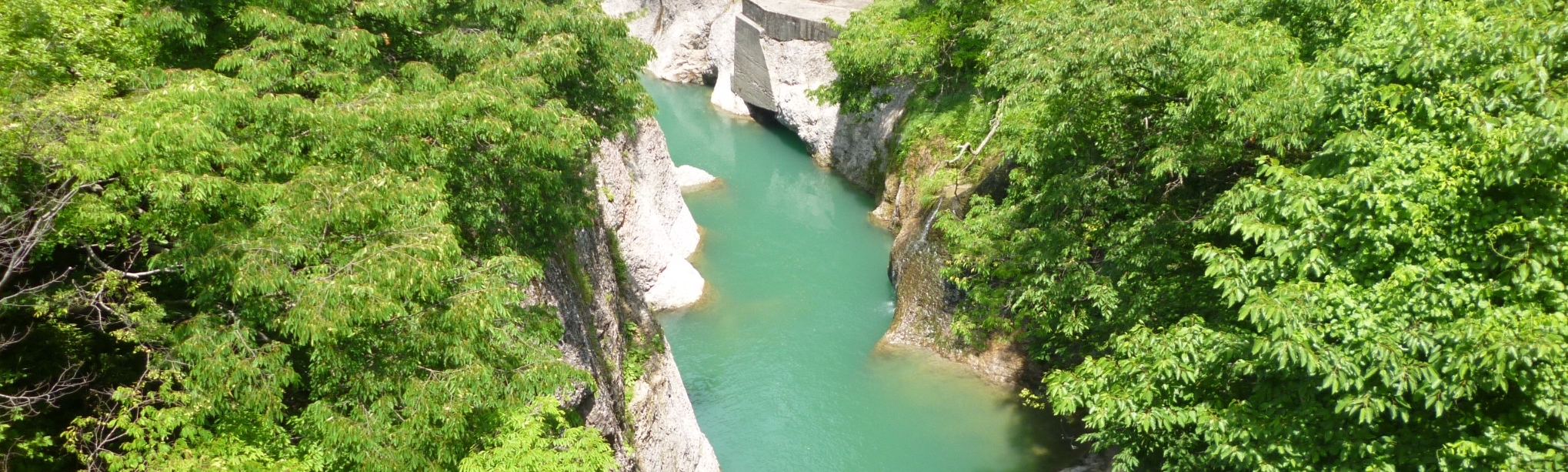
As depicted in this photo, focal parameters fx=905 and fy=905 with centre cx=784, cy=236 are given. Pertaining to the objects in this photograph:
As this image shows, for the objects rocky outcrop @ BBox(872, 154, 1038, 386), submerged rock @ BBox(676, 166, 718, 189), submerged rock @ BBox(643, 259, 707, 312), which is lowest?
submerged rock @ BBox(643, 259, 707, 312)

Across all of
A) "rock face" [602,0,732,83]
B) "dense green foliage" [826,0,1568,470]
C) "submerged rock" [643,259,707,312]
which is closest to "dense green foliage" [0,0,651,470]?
"dense green foliage" [826,0,1568,470]

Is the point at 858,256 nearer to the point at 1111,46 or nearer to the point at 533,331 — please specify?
the point at 1111,46

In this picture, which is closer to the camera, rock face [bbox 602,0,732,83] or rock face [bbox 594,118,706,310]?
rock face [bbox 594,118,706,310]

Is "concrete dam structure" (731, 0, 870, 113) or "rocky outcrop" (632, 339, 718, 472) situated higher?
"concrete dam structure" (731, 0, 870, 113)

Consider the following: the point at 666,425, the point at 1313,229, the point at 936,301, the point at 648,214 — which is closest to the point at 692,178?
the point at 648,214

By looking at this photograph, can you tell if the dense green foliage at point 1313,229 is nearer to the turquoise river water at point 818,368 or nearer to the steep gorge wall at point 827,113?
the turquoise river water at point 818,368

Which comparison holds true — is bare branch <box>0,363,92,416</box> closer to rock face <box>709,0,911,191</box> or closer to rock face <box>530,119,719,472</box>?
rock face <box>530,119,719,472</box>

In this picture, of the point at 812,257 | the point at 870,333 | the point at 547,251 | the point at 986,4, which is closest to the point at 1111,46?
the point at 547,251
